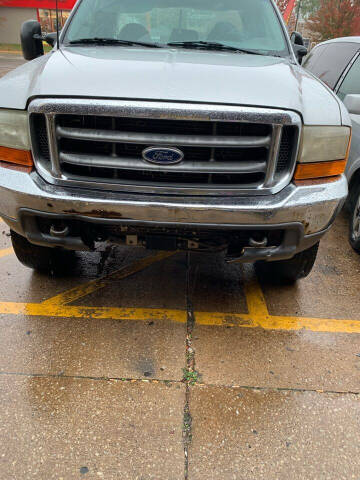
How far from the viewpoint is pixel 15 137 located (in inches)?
89.7

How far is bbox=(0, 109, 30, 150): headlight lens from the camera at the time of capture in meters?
2.23

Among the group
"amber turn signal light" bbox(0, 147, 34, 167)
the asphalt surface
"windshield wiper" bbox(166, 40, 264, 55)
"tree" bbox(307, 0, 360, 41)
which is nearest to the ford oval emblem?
"amber turn signal light" bbox(0, 147, 34, 167)

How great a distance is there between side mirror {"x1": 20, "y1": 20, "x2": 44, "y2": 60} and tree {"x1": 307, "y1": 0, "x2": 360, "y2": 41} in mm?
19578

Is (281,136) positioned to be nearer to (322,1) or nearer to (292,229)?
(292,229)

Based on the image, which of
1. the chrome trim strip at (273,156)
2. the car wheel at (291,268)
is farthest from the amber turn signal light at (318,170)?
the car wheel at (291,268)

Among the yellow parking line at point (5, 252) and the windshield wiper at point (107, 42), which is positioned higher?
the windshield wiper at point (107, 42)

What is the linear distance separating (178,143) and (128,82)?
41cm

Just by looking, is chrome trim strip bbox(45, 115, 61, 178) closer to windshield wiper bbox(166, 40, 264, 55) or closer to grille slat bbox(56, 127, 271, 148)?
grille slat bbox(56, 127, 271, 148)

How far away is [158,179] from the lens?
7.53 ft

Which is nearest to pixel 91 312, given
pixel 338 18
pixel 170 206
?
pixel 170 206

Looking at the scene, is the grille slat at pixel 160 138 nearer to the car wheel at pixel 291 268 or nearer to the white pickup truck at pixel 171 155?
the white pickup truck at pixel 171 155

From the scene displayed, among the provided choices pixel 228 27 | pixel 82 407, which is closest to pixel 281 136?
pixel 228 27

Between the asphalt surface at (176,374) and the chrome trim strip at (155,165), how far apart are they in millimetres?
1069

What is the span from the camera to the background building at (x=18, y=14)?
29.3 metres
